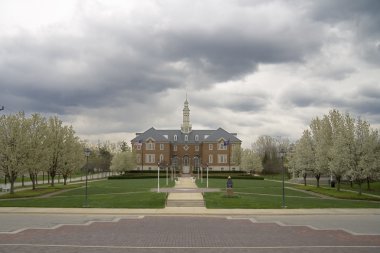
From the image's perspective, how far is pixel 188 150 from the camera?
117750 mm

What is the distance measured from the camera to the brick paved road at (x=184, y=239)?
48.1ft

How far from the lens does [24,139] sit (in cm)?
4431

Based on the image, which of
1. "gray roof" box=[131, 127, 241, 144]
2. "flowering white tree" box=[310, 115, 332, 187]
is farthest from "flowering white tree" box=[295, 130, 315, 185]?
"gray roof" box=[131, 127, 241, 144]

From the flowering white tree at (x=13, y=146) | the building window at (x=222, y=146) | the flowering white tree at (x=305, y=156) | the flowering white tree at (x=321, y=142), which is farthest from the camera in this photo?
the building window at (x=222, y=146)

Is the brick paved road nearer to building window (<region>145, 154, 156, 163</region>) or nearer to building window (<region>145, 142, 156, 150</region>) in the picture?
building window (<region>145, 154, 156, 163</region>)

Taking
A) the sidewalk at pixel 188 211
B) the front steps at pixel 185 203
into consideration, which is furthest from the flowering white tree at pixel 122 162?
the sidewalk at pixel 188 211

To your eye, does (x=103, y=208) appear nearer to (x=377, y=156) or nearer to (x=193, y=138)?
(x=377, y=156)

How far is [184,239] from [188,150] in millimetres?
101086

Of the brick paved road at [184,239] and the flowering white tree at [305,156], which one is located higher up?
the flowering white tree at [305,156]

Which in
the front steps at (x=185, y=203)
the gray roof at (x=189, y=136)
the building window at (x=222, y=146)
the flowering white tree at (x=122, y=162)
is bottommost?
the front steps at (x=185, y=203)

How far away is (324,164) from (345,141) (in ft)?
31.3

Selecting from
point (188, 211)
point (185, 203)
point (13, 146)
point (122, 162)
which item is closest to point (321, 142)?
point (185, 203)

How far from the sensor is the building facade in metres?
113

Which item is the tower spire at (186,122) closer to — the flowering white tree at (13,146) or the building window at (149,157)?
Result: the building window at (149,157)
